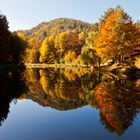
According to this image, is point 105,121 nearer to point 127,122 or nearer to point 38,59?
point 127,122

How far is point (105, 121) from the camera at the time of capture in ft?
71.5

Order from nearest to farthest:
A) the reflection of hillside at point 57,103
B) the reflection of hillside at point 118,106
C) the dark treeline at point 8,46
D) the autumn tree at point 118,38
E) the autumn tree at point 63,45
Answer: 1. the reflection of hillside at point 118,106
2. the reflection of hillside at point 57,103
3. the autumn tree at point 118,38
4. the dark treeline at point 8,46
5. the autumn tree at point 63,45

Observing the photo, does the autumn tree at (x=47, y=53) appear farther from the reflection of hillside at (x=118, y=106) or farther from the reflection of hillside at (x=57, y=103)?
the reflection of hillside at (x=57, y=103)

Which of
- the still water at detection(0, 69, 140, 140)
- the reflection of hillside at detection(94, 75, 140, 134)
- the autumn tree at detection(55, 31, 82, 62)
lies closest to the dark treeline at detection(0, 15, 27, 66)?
the autumn tree at detection(55, 31, 82, 62)

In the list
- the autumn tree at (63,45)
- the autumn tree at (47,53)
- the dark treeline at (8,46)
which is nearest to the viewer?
the dark treeline at (8,46)

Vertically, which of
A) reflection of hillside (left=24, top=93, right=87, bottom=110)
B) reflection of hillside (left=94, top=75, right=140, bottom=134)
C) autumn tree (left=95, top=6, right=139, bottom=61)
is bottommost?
reflection of hillside (left=24, top=93, right=87, bottom=110)

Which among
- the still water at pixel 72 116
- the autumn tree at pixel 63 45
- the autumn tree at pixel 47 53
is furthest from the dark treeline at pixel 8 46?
the still water at pixel 72 116

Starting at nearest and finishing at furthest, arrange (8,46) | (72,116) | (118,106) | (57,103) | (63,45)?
(72,116) < (118,106) < (57,103) < (8,46) < (63,45)

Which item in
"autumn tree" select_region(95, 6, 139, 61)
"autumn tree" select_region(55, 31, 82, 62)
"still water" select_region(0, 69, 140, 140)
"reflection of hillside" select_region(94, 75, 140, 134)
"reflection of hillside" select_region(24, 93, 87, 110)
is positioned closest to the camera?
"still water" select_region(0, 69, 140, 140)

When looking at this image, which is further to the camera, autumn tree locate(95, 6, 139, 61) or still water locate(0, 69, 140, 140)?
autumn tree locate(95, 6, 139, 61)

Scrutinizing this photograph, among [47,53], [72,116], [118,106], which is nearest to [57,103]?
[118,106]

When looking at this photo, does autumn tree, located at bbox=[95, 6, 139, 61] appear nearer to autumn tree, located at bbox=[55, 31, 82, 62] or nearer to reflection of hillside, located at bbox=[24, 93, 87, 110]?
reflection of hillside, located at bbox=[24, 93, 87, 110]

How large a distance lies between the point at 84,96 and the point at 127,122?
44.5 ft

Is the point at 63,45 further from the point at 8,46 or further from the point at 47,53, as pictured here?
the point at 8,46
